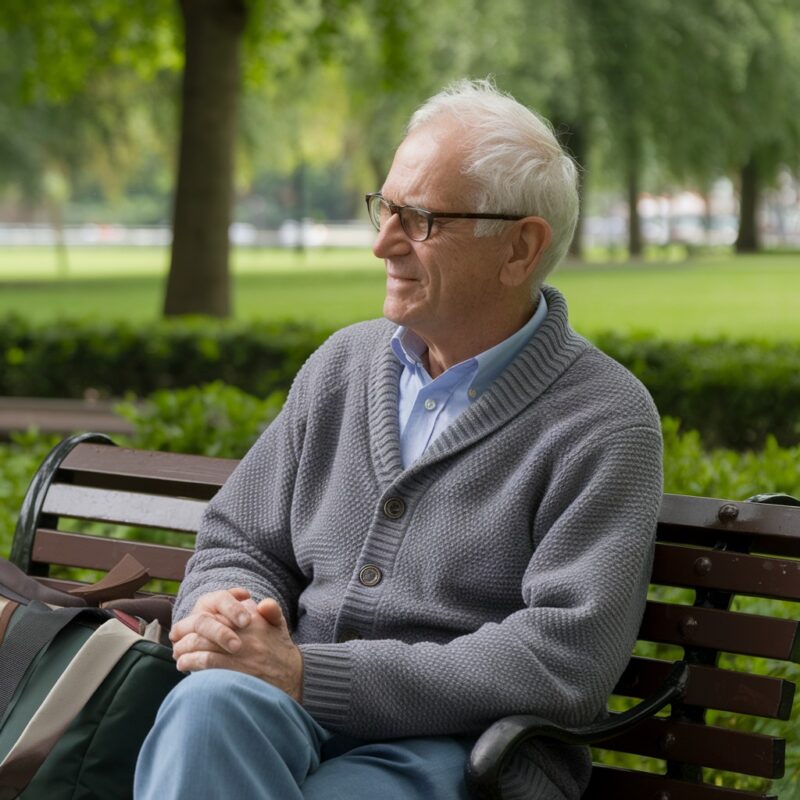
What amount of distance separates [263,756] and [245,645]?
0.25 meters

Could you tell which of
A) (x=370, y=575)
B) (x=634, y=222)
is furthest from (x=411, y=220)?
(x=634, y=222)

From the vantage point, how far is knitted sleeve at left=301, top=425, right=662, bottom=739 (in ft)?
8.18

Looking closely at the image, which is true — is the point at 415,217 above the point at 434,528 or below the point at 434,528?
above

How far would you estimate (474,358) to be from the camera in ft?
9.37

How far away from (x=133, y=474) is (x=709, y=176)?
25.1 m

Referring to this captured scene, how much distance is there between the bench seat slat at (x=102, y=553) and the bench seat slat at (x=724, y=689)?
43.0 inches

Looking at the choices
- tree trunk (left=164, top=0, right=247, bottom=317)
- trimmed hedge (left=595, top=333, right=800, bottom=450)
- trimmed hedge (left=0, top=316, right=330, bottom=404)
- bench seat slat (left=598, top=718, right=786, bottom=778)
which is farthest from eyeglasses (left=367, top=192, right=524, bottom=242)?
tree trunk (left=164, top=0, right=247, bottom=317)

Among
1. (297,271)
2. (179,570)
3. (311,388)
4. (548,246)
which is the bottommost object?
(297,271)

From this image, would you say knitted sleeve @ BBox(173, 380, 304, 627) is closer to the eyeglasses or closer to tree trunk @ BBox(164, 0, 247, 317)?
the eyeglasses

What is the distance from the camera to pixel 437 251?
280 cm

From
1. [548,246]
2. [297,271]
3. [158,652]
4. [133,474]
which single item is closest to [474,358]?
[548,246]

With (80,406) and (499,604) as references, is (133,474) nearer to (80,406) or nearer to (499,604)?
(499,604)

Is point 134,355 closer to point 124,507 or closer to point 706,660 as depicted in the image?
point 124,507

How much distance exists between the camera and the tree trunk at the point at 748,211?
3712 cm
